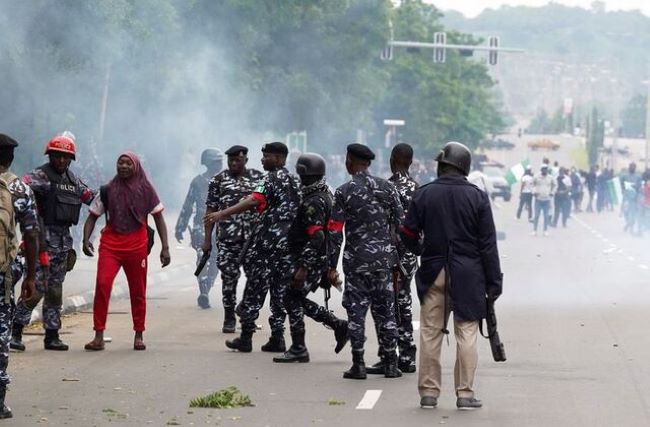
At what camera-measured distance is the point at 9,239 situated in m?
9.63

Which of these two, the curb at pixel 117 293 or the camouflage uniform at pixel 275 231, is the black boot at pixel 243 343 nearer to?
the camouflage uniform at pixel 275 231

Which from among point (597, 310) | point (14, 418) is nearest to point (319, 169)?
point (14, 418)

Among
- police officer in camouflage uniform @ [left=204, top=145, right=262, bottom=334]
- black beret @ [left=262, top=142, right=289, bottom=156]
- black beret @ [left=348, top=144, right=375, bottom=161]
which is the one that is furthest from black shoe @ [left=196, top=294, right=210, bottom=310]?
black beret @ [left=348, top=144, right=375, bottom=161]

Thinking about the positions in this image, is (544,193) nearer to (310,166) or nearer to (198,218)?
(198,218)

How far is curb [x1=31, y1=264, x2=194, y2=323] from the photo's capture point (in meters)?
17.2

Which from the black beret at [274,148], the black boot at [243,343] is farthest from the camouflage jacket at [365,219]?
the black boot at [243,343]

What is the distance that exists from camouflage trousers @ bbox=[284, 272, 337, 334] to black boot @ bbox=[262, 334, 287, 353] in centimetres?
69

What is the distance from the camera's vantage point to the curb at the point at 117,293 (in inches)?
676

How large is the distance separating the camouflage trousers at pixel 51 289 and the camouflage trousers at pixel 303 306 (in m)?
1.97

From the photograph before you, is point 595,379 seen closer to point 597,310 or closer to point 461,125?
point 597,310

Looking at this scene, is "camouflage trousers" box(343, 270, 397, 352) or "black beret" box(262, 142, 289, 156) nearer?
"camouflage trousers" box(343, 270, 397, 352)

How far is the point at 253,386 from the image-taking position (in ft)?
36.8

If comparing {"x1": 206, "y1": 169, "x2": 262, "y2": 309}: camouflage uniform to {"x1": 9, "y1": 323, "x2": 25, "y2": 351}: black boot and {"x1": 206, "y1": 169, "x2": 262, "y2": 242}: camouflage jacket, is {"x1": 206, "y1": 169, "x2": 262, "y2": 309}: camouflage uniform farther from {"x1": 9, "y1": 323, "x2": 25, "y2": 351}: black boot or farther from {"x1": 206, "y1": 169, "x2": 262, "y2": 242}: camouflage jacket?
{"x1": 9, "y1": 323, "x2": 25, "y2": 351}: black boot

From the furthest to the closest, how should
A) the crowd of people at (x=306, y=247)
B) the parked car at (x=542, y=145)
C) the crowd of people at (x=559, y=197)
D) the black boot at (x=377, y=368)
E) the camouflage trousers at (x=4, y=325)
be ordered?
the parked car at (x=542, y=145) < the crowd of people at (x=559, y=197) < the black boot at (x=377, y=368) < the crowd of people at (x=306, y=247) < the camouflage trousers at (x=4, y=325)
